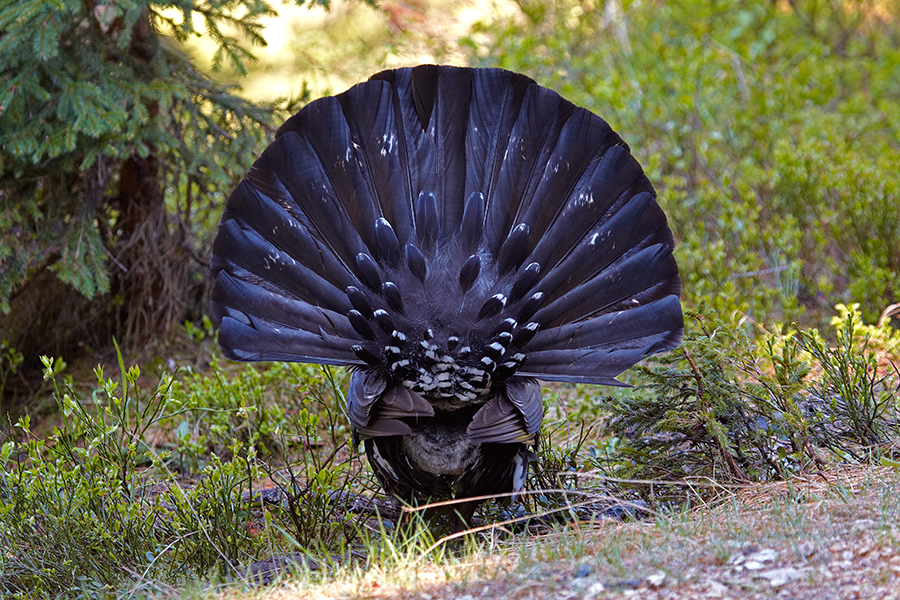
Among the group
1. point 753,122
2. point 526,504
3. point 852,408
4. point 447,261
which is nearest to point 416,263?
point 447,261

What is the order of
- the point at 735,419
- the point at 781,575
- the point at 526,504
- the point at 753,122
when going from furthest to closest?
the point at 753,122
the point at 526,504
the point at 735,419
the point at 781,575

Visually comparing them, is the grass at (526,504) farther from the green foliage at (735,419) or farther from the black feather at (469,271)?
the black feather at (469,271)

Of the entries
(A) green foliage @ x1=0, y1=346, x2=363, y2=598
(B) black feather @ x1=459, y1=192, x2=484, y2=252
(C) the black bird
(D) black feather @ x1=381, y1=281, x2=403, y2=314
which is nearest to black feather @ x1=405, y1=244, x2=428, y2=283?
(C) the black bird

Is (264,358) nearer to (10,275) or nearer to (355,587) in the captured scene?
(355,587)

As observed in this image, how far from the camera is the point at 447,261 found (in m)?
3.83

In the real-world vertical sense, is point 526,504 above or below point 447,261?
below

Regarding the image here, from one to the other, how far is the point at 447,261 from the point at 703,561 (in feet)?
5.75

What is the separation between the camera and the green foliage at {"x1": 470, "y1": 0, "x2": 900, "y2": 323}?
624 cm

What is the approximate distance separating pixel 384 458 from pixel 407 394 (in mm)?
458

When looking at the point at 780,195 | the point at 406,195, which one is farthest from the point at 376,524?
the point at 780,195

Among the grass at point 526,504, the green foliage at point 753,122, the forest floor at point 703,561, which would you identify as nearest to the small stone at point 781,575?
the forest floor at point 703,561

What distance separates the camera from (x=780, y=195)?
23.9 ft

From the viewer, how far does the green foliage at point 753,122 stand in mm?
6242

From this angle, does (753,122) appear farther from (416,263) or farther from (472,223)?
(416,263)
